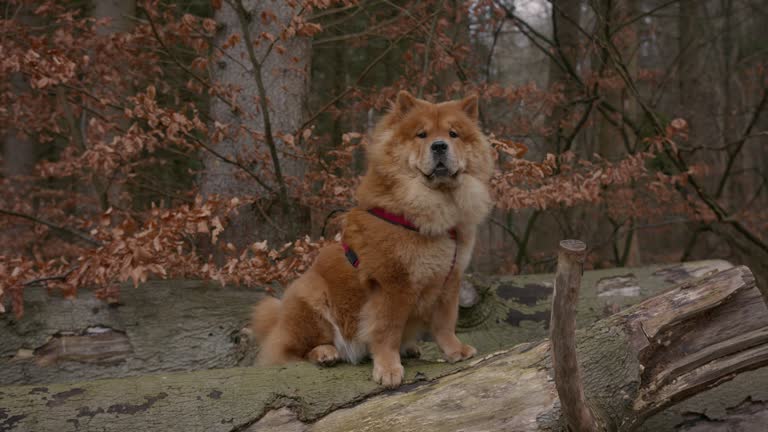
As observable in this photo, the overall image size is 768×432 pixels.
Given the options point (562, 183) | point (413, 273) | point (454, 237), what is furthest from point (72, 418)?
point (562, 183)

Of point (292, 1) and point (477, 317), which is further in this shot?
point (477, 317)

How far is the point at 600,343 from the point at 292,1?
3451mm

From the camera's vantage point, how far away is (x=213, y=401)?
9.62 ft

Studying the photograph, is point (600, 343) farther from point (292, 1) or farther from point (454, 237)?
point (292, 1)

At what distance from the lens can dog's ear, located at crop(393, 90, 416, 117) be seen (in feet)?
12.9

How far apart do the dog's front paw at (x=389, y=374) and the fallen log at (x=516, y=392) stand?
16 cm

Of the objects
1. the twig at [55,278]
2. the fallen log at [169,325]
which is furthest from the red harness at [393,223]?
the twig at [55,278]

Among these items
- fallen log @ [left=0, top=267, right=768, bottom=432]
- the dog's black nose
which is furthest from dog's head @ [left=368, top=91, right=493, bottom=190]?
fallen log @ [left=0, top=267, right=768, bottom=432]

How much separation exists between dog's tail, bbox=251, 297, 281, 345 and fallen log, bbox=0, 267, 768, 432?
107cm

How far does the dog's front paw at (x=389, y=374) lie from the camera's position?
320cm

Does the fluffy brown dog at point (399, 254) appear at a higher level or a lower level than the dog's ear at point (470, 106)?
lower

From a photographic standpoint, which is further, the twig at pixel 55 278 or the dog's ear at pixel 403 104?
the twig at pixel 55 278

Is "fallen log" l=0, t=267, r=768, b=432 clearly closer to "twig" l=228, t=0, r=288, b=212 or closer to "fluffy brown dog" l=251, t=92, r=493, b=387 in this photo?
"fluffy brown dog" l=251, t=92, r=493, b=387

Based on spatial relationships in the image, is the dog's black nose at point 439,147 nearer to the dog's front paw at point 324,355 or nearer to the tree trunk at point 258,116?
the dog's front paw at point 324,355
